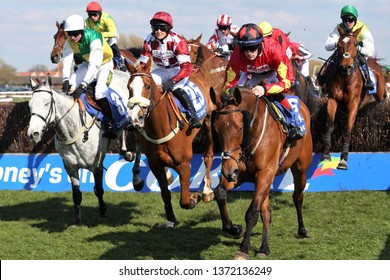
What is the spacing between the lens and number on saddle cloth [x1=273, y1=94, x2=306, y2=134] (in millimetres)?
7180

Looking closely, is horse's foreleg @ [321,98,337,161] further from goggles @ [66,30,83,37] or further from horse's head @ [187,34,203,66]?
goggles @ [66,30,83,37]

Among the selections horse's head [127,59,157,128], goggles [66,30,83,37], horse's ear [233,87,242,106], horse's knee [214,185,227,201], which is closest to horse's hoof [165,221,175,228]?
horse's head [127,59,157,128]

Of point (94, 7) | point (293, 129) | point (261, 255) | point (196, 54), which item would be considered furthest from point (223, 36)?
point (261, 255)

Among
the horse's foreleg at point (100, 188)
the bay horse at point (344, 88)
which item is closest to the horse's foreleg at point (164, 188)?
the horse's foreleg at point (100, 188)

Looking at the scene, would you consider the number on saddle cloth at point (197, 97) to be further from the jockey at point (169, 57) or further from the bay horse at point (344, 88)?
the bay horse at point (344, 88)

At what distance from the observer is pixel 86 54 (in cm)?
965

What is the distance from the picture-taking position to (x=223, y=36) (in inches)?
524

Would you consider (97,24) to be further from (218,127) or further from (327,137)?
(218,127)

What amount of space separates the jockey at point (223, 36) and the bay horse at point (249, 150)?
5405 millimetres

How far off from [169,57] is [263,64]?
87.7 inches

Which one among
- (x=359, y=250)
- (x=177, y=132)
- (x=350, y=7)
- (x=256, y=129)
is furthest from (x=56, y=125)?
(x=350, y=7)

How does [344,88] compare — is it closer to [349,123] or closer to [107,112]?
[349,123]

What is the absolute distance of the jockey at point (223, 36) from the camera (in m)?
12.8

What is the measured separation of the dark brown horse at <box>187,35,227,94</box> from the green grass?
1.98 metres
